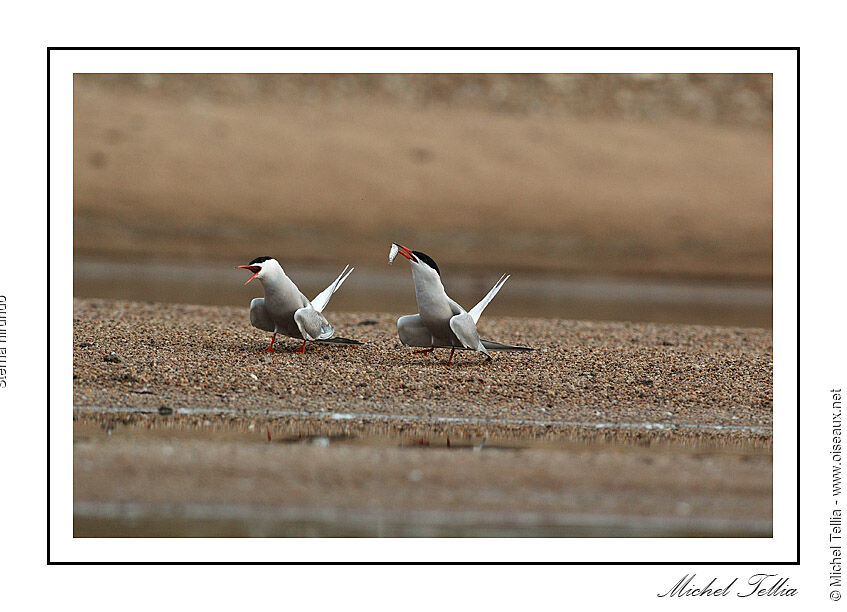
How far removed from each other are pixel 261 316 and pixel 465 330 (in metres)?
1.54

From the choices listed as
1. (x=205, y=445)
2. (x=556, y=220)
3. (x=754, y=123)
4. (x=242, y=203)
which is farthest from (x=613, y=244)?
(x=205, y=445)

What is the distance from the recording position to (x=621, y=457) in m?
5.82

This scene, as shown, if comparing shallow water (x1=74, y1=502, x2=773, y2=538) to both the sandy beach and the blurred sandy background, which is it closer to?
the sandy beach

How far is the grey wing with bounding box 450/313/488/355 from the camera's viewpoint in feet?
25.5

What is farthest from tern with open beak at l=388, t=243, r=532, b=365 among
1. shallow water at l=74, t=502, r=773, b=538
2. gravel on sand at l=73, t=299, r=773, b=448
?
shallow water at l=74, t=502, r=773, b=538

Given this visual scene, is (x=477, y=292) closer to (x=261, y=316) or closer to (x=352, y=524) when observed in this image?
(x=261, y=316)

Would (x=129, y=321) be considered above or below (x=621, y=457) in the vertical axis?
above

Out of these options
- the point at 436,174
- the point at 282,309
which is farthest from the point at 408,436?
the point at 436,174

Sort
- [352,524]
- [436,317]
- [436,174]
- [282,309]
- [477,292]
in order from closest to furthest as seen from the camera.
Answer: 1. [352,524]
2. [436,317]
3. [282,309]
4. [477,292]
5. [436,174]

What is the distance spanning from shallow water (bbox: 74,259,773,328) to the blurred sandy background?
7.6 inches

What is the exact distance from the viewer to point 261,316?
26.7 feet

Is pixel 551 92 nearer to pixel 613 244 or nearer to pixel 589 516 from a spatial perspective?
pixel 613 244

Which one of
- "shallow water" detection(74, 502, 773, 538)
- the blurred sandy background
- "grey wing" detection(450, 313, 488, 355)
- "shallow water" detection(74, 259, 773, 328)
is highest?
the blurred sandy background
